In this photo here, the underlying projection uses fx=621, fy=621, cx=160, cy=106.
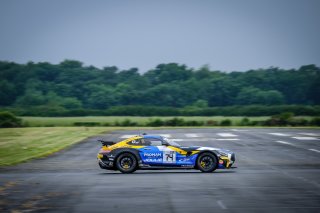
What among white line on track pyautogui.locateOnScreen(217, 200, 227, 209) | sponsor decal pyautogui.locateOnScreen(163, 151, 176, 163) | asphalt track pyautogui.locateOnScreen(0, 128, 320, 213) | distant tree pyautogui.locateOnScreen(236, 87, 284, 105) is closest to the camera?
white line on track pyautogui.locateOnScreen(217, 200, 227, 209)

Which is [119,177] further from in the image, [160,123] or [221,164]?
[160,123]

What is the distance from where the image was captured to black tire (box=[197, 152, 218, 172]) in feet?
70.8

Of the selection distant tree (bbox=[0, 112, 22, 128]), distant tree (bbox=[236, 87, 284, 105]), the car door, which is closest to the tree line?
distant tree (bbox=[236, 87, 284, 105])

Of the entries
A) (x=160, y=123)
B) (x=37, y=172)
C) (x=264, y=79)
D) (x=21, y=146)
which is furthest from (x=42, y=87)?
(x=37, y=172)

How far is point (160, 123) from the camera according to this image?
76750 millimetres

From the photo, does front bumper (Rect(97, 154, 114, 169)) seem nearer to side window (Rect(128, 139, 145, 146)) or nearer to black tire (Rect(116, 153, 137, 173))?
black tire (Rect(116, 153, 137, 173))

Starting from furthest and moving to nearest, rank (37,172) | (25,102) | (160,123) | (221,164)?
(25,102), (160,123), (37,172), (221,164)

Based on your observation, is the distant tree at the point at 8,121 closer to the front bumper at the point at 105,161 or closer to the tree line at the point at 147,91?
the front bumper at the point at 105,161

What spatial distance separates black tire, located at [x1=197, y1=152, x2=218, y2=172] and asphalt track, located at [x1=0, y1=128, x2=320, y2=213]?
32cm

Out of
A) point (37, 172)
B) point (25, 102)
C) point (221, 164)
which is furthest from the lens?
point (25, 102)

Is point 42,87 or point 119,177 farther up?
point 42,87

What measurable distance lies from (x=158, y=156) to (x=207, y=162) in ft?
5.78

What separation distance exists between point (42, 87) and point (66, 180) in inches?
6421

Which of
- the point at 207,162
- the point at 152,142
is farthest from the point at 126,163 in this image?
the point at 207,162
